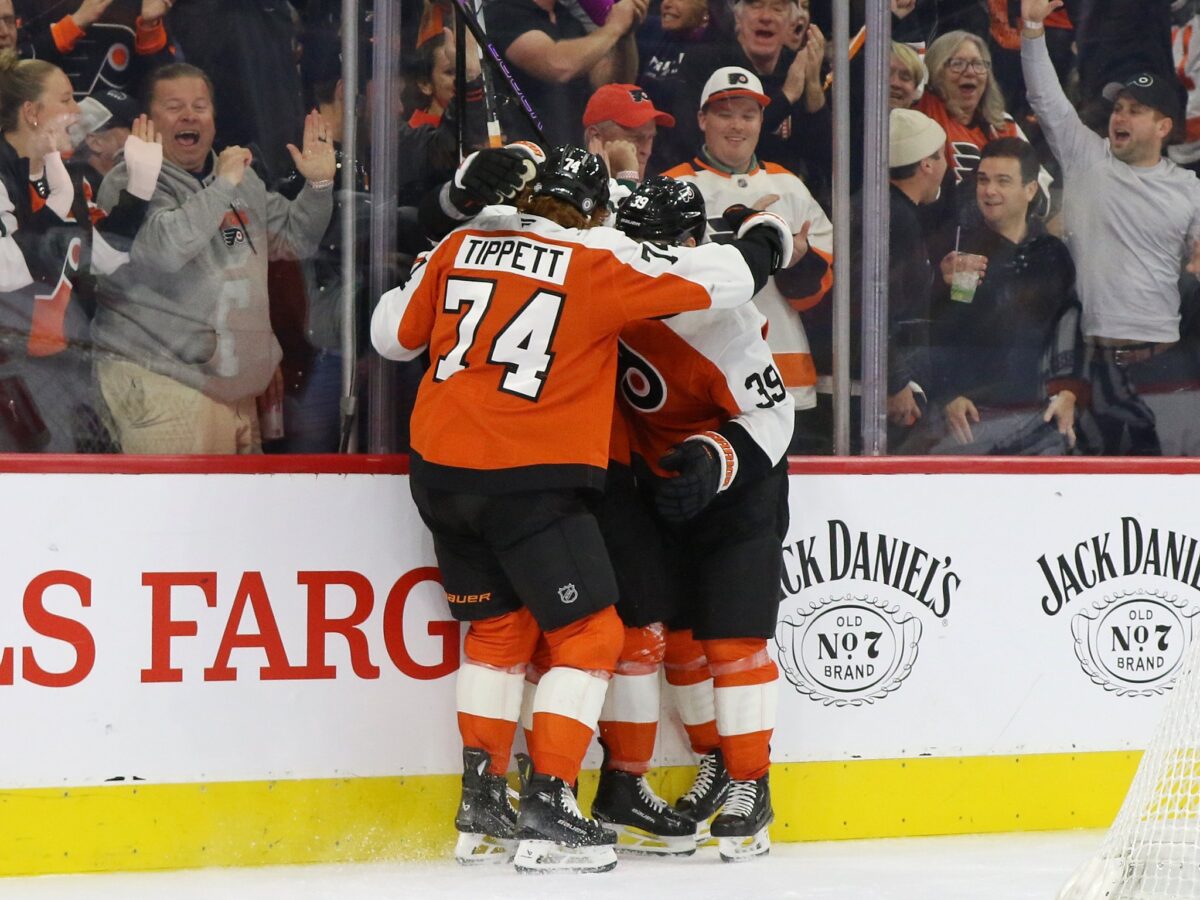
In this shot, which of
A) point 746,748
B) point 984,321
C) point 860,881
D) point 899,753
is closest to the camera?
point 860,881

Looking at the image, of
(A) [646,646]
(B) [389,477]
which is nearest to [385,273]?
(B) [389,477]

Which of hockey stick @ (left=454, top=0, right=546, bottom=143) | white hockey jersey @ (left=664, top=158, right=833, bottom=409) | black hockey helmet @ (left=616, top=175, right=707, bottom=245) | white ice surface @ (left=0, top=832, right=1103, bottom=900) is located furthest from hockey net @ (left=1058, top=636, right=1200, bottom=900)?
hockey stick @ (left=454, top=0, right=546, bottom=143)

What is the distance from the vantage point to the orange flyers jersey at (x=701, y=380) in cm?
297

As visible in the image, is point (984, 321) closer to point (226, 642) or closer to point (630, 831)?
point (630, 831)

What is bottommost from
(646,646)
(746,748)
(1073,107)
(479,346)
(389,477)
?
(746,748)

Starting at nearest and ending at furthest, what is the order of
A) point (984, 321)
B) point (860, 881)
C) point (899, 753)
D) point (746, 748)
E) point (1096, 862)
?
1. point (1096, 862)
2. point (860, 881)
3. point (746, 748)
4. point (899, 753)
5. point (984, 321)

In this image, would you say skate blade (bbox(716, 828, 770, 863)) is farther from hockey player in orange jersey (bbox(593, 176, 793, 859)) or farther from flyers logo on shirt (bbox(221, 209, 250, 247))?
flyers logo on shirt (bbox(221, 209, 250, 247))

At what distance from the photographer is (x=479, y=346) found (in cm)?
278

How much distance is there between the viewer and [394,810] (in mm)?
2965

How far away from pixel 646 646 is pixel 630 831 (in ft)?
1.32

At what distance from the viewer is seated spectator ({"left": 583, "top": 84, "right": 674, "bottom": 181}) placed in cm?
339

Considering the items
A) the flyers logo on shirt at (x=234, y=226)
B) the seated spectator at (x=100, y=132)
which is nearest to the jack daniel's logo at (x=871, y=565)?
the flyers logo on shirt at (x=234, y=226)

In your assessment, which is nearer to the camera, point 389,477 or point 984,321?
point 389,477

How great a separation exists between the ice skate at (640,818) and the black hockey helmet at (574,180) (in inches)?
46.3
